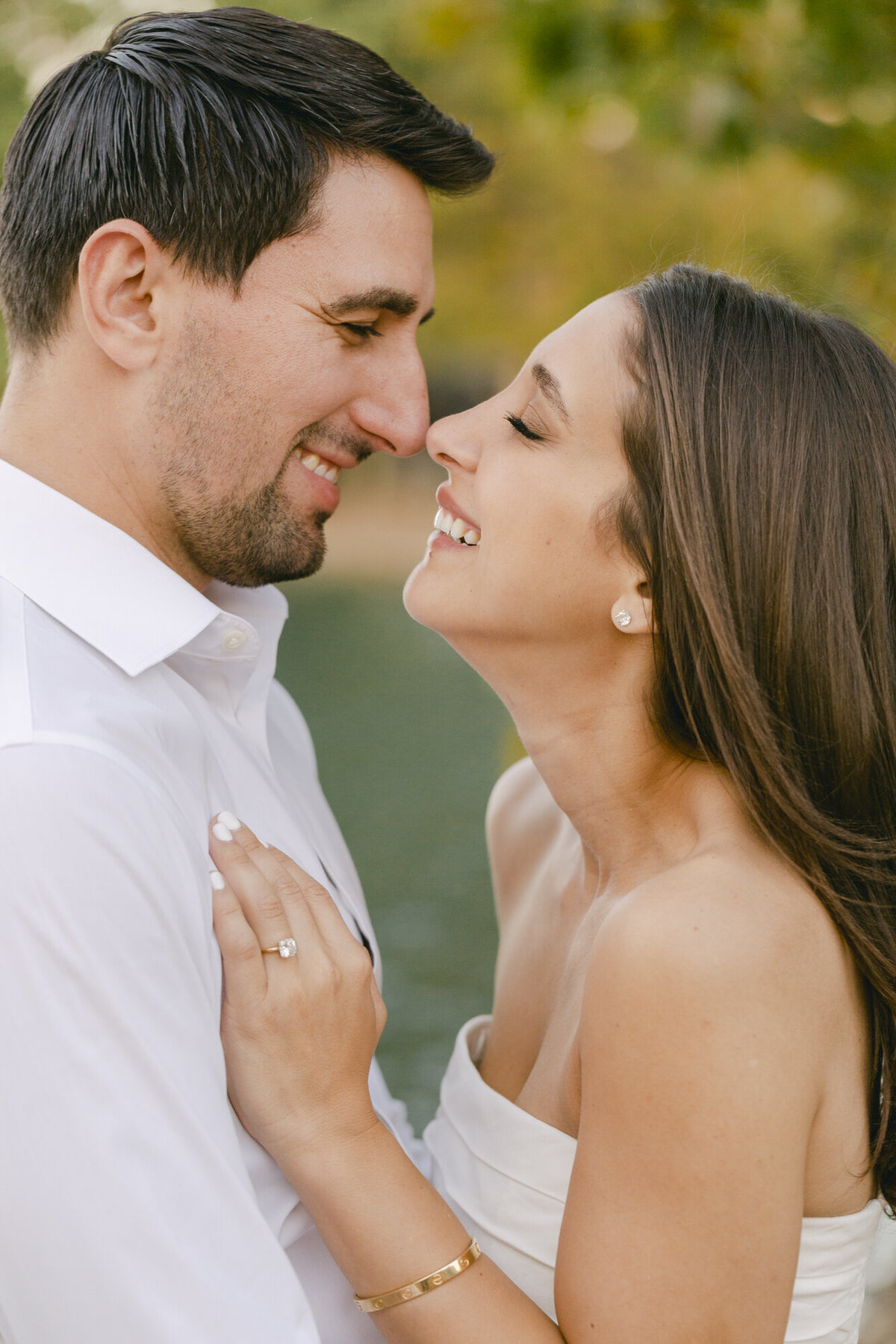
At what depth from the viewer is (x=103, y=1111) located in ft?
4.74

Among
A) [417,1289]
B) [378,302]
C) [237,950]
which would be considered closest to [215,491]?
[378,302]

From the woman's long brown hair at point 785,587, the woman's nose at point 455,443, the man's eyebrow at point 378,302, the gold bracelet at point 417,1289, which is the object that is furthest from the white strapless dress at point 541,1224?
the man's eyebrow at point 378,302

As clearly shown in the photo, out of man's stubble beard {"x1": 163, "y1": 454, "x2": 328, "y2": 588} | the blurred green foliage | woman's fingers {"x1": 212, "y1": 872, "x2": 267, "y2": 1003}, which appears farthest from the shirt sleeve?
the blurred green foliage

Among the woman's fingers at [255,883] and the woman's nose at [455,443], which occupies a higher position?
the woman's nose at [455,443]

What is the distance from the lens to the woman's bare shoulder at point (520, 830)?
9.59ft

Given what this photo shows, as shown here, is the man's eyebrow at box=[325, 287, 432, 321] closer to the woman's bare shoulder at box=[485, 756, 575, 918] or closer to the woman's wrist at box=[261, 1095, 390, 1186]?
the woman's bare shoulder at box=[485, 756, 575, 918]

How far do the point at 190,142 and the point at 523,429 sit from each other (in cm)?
78

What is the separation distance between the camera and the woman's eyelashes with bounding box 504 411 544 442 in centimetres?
217

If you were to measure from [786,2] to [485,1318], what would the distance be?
3.15 m

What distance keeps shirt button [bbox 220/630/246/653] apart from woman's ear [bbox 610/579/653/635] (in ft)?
2.11

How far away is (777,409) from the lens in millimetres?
2055

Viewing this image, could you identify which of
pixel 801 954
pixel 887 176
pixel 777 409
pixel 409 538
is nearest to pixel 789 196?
pixel 887 176

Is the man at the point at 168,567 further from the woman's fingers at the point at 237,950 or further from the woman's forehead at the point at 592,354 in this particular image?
the woman's forehead at the point at 592,354

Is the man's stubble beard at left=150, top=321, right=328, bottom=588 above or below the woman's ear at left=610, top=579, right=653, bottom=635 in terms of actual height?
above
